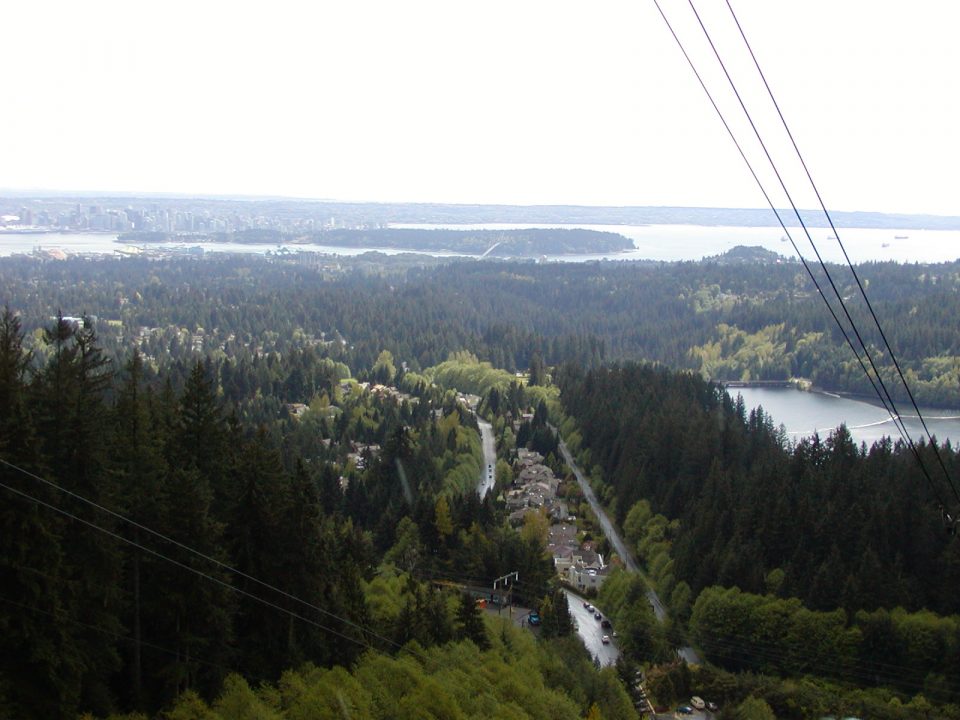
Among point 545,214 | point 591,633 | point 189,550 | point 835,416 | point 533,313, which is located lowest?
point 835,416

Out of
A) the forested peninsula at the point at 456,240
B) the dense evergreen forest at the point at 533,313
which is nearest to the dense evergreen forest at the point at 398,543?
the dense evergreen forest at the point at 533,313

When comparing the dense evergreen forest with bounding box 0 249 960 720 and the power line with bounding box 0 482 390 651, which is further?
the dense evergreen forest with bounding box 0 249 960 720

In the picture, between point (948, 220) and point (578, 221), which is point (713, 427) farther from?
point (948, 220)

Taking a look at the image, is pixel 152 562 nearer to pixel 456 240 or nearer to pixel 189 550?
pixel 189 550

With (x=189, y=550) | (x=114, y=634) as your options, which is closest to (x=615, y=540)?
(x=189, y=550)

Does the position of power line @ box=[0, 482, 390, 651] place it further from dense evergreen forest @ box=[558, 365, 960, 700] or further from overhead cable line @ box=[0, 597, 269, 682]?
dense evergreen forest @ box=[558, 365, 960, 700]

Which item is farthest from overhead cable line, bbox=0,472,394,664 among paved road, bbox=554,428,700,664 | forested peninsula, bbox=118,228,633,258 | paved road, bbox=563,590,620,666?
forested peninsula, bbox=118,228,633,258
